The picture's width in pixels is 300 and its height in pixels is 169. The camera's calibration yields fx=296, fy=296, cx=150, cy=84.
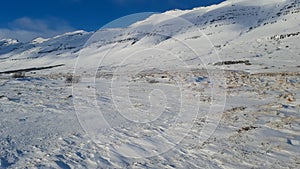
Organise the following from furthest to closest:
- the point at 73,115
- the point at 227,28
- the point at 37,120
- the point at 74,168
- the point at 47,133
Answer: the point at 227,28 < the point at 73,115 < the point at 37,120 < the point at 47,133 < the point at 74,168

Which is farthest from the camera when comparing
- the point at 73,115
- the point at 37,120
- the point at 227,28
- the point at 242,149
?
the point at 227,28

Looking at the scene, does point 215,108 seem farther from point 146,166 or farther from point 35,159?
point 35,159

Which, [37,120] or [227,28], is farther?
[227,28]

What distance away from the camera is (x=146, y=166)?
26.0 ft

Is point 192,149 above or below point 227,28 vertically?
below

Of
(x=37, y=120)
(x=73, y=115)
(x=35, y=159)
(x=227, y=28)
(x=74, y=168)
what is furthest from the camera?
(x=227, y=28)

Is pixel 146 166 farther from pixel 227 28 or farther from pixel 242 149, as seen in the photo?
pixel 227 28

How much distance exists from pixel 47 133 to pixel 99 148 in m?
2.89

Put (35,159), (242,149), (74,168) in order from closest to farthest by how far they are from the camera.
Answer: (74,168) < (35,159) < (242,149)

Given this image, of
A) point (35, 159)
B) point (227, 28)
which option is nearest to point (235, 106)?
point (35, 159)

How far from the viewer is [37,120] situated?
1329cm

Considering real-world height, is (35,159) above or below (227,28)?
below

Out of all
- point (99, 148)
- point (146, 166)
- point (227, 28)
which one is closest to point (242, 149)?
point (146, 166)

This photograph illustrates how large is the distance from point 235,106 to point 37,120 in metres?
9.70
